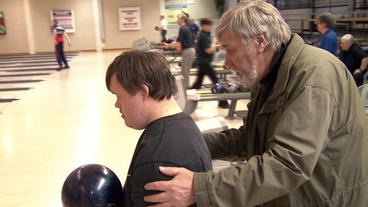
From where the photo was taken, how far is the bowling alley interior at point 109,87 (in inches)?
55.7

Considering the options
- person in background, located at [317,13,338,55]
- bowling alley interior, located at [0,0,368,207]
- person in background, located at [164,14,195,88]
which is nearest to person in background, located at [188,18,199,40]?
bowling alley interior, located at [0,0,368,207]

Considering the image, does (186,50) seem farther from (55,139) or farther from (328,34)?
(55,139)

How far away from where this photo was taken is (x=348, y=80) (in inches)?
53.0

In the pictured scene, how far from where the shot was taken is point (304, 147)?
1.18 meters

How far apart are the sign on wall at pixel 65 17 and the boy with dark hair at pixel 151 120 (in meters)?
17.9

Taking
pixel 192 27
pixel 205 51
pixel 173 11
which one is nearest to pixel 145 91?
pixel 205 51

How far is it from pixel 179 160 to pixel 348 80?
2.08 feet

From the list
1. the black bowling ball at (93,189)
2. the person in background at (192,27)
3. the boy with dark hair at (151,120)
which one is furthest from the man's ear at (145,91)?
the person in background at (192,27)

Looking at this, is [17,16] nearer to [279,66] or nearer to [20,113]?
[20,113]

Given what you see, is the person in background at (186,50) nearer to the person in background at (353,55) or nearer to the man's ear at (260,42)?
the person in background at (353,55)

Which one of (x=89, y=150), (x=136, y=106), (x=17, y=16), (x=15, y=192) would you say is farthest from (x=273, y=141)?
(x=17, y=16)

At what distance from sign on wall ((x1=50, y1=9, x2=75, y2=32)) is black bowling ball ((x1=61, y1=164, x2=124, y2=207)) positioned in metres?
17.6

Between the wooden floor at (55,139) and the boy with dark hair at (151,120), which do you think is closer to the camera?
the boy with dark hair at (151,120)

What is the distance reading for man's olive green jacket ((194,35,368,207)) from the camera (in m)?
1.17
